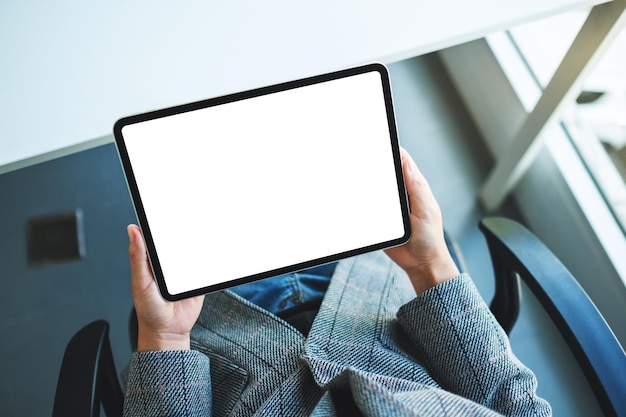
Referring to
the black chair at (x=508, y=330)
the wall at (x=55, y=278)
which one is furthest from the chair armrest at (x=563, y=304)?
the wall at (x=55, y=278)

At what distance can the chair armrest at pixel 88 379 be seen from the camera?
0.54 metres

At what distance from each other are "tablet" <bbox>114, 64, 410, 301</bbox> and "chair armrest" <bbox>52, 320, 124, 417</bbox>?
5.0 inches

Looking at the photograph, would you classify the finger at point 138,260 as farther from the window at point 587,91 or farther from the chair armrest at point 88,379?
the window at point 587,91

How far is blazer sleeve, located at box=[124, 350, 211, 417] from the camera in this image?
0.55 m

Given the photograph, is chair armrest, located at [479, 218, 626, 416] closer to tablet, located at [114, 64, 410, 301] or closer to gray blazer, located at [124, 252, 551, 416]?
gray blazer, located at [124, 252, 551, 416]

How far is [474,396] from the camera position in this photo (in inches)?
22.0

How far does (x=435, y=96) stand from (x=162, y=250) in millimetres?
916

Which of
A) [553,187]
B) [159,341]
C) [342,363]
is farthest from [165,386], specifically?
[553,187]

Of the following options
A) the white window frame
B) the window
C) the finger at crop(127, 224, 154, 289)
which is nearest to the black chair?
the finger at crop(127, 224, 154, 289)

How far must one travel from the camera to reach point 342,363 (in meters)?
0.57

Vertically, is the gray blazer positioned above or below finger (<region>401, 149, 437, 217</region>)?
below

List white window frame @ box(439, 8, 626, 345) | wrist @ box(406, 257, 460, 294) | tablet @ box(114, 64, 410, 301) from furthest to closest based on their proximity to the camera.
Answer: white window frame @ box(439, 8, 626, 345)
wrist @ box(406, 257, 460, 294)
tablet @ box(114, 64, 410, 301)

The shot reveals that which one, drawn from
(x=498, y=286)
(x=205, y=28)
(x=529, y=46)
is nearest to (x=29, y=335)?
(x=205, y=28)

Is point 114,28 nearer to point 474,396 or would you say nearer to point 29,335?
point 474,396
